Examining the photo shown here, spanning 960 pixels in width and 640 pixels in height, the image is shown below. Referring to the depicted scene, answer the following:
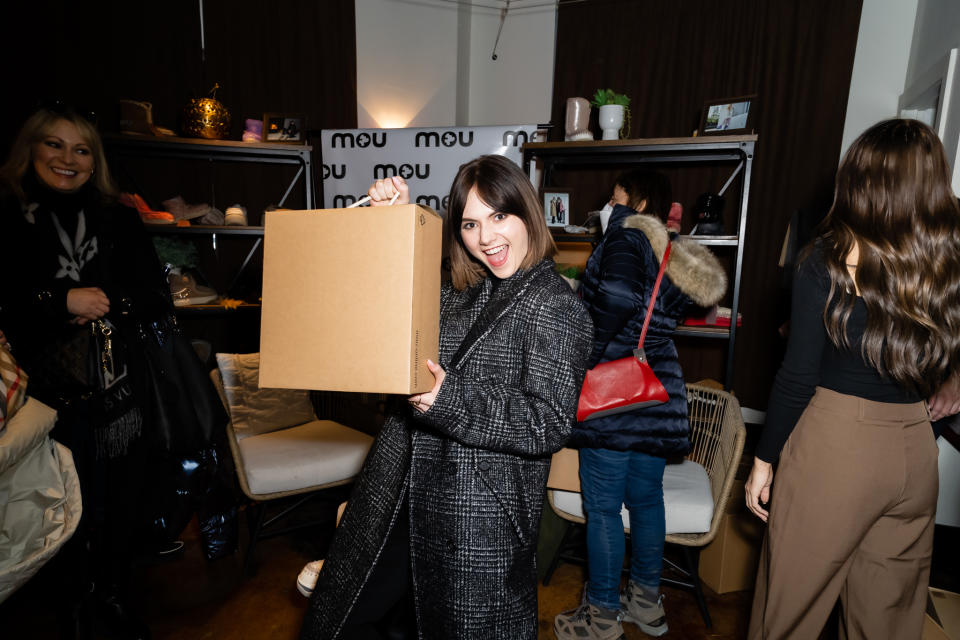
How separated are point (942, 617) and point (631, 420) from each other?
105 centimetres

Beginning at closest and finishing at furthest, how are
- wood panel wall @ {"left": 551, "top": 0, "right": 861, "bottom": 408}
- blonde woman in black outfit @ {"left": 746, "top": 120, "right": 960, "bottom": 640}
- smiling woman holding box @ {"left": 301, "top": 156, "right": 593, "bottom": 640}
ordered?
smiling woman holding box @ {"left": 301, "top": 156, "right": 593, "bottom": 640}
blonde woman in black outfit @ {"left": 746, "top": 120, "right": 960, "bottom": 640}
wood panel wall @ {"left": 551, "top": 0, "right": 861, "bottom": 408}

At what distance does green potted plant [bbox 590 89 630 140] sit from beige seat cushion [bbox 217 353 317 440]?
2115mm

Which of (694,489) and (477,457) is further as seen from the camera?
(694,489)

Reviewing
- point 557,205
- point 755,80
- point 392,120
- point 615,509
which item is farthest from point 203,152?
point 755,80

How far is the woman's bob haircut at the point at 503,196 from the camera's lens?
3.45 feet

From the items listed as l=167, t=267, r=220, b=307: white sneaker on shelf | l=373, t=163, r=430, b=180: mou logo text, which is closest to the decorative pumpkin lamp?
l=167, t=267, r=220, b=307: white sneaker on shelf

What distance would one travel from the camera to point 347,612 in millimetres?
1019

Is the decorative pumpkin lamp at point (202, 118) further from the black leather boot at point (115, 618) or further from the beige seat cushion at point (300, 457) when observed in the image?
the black leather boot at point (115, 618)

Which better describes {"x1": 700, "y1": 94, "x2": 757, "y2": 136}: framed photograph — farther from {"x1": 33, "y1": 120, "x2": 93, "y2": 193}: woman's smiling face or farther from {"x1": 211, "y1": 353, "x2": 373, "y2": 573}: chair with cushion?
{"x1": 33, "y1": 120, "x2": 93, "y2": 193}: woman's smiling face

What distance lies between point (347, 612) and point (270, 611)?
3.67 ft

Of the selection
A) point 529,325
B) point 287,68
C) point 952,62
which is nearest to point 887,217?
point 529,325

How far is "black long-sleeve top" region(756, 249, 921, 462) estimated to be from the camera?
3.59ft

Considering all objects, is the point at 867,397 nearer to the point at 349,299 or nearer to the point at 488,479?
the point at 488,479

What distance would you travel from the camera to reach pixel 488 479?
96 centimetres
